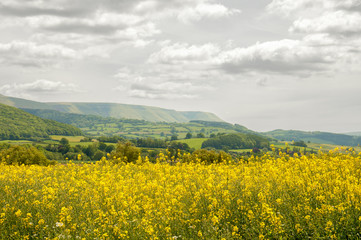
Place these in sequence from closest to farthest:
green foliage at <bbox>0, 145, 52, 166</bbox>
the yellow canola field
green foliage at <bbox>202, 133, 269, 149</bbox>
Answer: the yellow canola field < green foliage at <bbox>0, 145, 52, 166</bbox> < green foliage at <bbox>202, 133, 269, 149</bbox>

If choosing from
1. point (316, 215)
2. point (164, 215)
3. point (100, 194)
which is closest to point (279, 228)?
point (316, 215)

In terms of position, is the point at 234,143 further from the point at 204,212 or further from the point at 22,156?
the point at 204,212

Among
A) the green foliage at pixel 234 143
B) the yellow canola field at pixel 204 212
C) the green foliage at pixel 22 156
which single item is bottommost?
the green foliage at pixel 234 143

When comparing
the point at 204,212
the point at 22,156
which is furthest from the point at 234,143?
the point at 204,212

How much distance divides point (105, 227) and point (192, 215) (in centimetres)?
243

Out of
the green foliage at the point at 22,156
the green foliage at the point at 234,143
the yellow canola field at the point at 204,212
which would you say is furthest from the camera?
the green foliage at the point at 234,143

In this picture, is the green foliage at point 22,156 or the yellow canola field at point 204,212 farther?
the green foliage at point 22,156

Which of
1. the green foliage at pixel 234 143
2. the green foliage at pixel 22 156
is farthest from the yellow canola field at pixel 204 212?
the green foliage at pixel 234 143

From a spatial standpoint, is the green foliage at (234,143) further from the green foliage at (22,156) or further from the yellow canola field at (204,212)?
the yellow canola field at (204,212)

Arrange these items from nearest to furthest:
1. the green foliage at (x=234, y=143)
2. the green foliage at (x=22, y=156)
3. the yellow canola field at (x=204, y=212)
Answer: the yellow canola field at (x=204, y=212) → the green foliage at (x=22, y=156) → the green foliage at (x=234, y=143)

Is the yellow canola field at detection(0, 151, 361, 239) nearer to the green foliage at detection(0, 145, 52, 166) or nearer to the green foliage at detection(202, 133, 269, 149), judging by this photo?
the green foliage at detection(0, 145, 52, 166)

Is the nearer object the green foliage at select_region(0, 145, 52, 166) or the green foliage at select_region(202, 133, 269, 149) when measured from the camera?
the green foliage at select_region(0, 145, 52, 166)

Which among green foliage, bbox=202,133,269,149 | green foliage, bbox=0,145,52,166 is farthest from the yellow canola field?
green foliage, bbox=202,133,269,149

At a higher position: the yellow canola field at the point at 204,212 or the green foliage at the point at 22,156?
the yellow canola field at the point at 204,212
